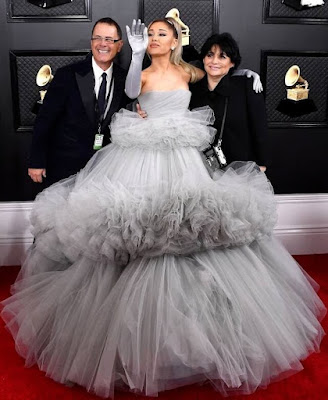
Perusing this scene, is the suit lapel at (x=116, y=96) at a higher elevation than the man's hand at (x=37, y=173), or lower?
higher

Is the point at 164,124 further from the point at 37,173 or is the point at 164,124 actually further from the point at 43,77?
the point at 43,77

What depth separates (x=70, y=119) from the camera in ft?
10.8

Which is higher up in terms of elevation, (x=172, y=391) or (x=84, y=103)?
(x=84, y=103)

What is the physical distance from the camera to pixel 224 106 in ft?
10.00

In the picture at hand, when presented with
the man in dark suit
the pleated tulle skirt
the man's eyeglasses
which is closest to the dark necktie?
the man in dark suit

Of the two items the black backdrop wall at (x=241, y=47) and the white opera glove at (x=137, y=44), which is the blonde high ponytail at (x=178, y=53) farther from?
the black backdrop wall at (x=241, y=47)

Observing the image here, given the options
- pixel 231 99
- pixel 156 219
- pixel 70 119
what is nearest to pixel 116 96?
pixel 70 119

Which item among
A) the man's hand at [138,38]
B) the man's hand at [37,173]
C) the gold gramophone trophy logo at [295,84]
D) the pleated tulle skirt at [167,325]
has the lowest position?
the pleated tulle skirt at [167,325]

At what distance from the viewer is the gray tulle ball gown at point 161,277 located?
2.31m

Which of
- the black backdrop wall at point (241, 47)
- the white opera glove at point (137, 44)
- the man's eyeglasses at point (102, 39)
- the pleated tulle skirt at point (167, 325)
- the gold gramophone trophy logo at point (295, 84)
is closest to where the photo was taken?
the pleated tulle skirt at point (167, 325)

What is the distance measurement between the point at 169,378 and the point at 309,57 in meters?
2.64

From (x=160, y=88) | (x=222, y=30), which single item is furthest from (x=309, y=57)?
(x=160, y=88)

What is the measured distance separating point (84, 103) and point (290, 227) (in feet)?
6.40

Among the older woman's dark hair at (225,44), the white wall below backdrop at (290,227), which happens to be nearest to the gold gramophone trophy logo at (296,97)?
the white wall below backdrop at (290,227)
